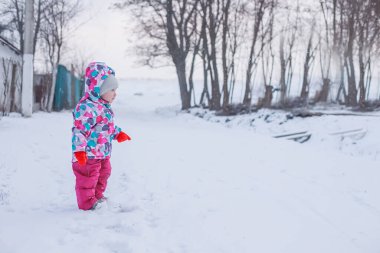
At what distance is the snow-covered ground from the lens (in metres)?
3.30

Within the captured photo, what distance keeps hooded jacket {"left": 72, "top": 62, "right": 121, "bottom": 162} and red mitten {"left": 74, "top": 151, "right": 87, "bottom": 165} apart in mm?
137

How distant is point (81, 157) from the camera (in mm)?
3818

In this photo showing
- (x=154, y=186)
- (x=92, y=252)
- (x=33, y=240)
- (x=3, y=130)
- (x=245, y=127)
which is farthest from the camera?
(x=245, y=127)

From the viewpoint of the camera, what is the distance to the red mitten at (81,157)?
3806mm

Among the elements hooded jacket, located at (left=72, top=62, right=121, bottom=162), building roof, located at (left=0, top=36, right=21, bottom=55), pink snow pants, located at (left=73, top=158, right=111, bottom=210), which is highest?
building roof, located at (left=0, top=36, right=21, bottom=55)

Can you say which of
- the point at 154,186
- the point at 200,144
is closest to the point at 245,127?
the point at 200,144

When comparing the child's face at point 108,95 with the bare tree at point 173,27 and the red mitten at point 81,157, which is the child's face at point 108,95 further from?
the bare tree at point 173,27

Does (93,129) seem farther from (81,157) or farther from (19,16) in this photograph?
(19,16)

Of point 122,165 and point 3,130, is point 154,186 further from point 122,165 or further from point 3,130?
point 3,130

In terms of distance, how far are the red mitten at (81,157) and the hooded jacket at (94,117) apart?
14cm

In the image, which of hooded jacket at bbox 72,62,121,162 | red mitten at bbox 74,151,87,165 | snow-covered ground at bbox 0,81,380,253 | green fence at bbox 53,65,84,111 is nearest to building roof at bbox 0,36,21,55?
green fence at bbox 53,65,84,111

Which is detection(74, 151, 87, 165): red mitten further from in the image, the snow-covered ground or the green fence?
the green fence

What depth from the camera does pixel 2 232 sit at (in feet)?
10.8

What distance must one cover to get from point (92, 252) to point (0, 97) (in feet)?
40.7
